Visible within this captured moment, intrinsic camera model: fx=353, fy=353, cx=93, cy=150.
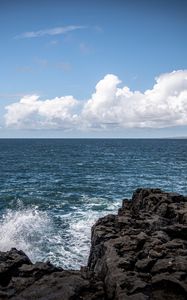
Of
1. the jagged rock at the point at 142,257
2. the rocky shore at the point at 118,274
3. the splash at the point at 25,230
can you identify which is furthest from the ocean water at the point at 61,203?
the rocky shore at the point at 118,274

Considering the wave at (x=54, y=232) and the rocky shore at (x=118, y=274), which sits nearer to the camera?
the rocky shore at (x=118, y=274)

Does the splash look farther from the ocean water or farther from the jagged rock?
the jagged rock

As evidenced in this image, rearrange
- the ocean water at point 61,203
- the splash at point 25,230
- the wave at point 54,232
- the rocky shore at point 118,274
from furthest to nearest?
1. the ocean water at point 61,203
2. the splash at point 25,230
3. the wave at point 54,232
4. the rocky shore at point 118,274

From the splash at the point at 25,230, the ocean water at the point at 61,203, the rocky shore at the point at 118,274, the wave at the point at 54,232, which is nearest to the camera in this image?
the rocky shore at the point at 118,274

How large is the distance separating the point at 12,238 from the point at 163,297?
24350mm

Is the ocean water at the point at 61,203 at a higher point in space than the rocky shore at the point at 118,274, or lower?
lower

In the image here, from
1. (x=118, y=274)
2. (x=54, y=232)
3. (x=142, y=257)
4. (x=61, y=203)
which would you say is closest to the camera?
(x=118, y=274)

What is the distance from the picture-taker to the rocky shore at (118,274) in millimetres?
14409

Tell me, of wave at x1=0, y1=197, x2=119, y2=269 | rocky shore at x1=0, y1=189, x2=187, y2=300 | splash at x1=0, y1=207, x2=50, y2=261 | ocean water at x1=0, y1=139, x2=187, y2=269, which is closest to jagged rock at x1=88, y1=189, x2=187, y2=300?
rocky shore at x1=0, y1=189, x2=187, y2=300

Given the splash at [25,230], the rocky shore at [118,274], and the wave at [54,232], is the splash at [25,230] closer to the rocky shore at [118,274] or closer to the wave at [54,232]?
the wave at [54,232]

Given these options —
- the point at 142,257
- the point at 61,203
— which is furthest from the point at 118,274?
the point at 61,203

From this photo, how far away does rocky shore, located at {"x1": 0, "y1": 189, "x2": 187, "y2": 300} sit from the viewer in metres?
14.4

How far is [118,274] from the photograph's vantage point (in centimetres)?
1557

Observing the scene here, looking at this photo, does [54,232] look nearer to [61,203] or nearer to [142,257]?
[61,203]
